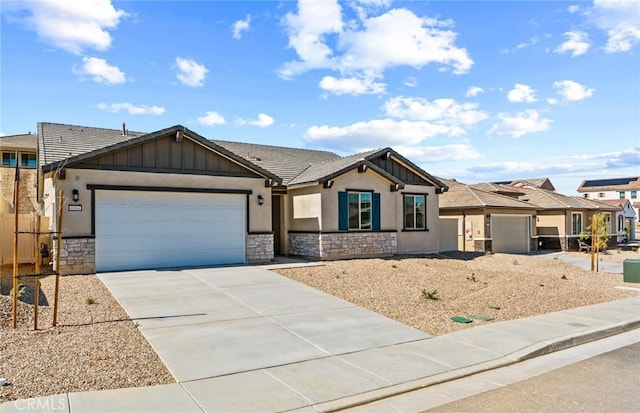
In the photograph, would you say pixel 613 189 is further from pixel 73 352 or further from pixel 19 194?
pixel 73 352

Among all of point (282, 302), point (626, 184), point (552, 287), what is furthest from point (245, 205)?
point (626, 184)

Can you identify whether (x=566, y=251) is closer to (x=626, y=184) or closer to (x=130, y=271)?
(x=130, y=271)

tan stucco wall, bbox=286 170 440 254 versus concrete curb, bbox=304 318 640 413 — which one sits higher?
tan stucco wall, bbox=286 170 440 254

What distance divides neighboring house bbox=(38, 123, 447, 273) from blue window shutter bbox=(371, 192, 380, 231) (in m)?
0.04

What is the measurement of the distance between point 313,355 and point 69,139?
549 inches

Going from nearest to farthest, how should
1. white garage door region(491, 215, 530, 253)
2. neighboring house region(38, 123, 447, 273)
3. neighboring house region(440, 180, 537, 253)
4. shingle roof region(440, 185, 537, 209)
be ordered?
neighboring house region(38, 123, 447, 273) → neighboring house region(440, 180, 537, 253) → shingle roof region(440, 185, 537, 209) → white garage door region(491, 215, 530, 253)

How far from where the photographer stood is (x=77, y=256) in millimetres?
13555

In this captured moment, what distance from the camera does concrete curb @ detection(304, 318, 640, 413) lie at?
207 inches

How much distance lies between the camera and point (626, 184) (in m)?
76.6

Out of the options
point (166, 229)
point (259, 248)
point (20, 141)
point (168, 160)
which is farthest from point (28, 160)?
point (259, 248)

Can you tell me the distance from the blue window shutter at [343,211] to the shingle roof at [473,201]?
1057 cm

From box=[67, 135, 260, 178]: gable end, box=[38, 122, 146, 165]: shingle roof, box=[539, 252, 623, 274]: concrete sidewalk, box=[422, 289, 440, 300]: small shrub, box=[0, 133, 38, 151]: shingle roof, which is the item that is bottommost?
box=[539, 252, 623, 274]: concrete sidewalk

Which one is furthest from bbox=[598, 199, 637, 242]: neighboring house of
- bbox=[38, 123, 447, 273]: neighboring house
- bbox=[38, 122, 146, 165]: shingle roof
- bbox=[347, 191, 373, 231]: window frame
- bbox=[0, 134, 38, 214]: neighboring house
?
bbox=[0, 134, 38, 214]: neighboring house

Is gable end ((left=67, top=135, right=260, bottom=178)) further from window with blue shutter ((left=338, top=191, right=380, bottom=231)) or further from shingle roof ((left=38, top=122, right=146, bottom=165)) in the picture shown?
window with blue shutter ((left=338, top=191, right=380, bottom=231))
